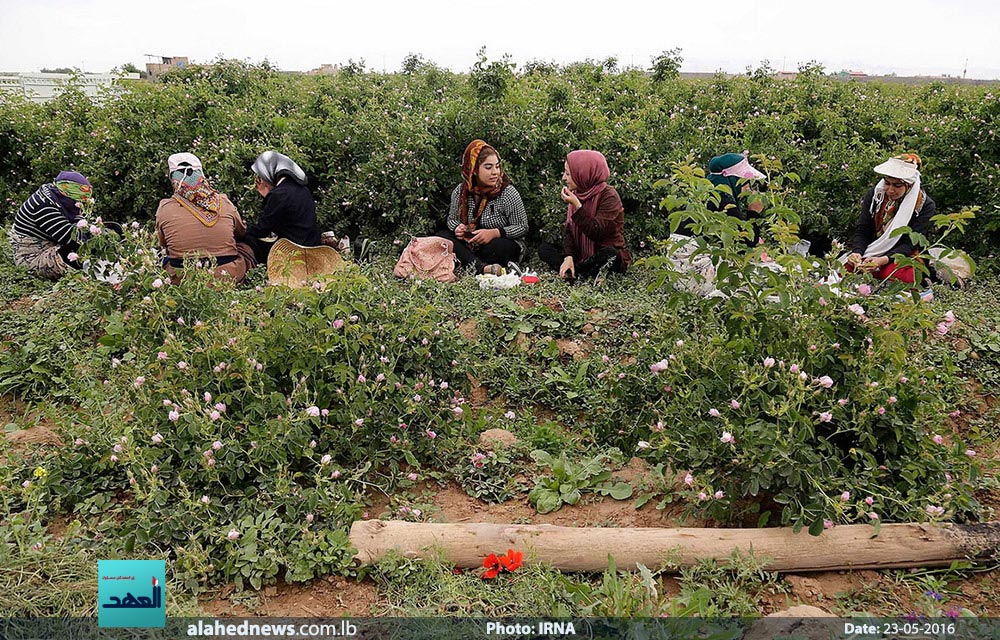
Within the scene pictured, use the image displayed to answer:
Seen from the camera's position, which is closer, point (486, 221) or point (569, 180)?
point (569, 180)

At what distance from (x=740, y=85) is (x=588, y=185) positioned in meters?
3.11

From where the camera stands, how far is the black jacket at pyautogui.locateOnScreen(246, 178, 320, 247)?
539cm

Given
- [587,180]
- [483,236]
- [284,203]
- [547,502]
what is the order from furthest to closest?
1. [483,236]
2. [587,180]
3. [284,203]
4. [547,502]

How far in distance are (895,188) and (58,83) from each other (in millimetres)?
8059

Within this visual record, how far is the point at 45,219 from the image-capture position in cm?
548

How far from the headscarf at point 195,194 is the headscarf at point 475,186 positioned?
190cm

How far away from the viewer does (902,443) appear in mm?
2666

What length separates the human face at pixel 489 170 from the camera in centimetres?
573

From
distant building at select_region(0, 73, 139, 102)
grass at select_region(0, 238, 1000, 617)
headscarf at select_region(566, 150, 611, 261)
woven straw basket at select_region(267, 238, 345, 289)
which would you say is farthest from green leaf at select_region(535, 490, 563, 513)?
distant building at select_region(0, 73, 139, 102)

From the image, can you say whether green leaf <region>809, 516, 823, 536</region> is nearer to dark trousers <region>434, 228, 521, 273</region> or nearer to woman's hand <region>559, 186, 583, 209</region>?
woman's hand <region>559, 186, 583, 209</region>

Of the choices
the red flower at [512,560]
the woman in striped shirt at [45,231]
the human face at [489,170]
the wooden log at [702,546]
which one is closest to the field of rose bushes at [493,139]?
the human face at [489,170]

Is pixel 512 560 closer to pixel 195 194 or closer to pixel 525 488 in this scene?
pixel 525 488

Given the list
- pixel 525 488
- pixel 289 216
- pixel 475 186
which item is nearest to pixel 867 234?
pixel 475 186

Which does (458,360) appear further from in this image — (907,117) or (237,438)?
(907,117)
